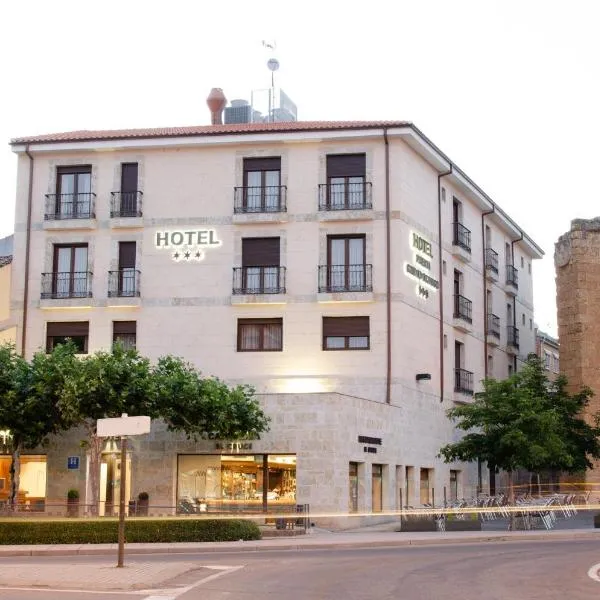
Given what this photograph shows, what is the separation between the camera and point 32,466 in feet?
131

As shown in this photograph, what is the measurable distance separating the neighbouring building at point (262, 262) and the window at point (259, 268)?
55 millimetres

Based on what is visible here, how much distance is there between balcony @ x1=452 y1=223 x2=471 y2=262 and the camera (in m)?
48.1

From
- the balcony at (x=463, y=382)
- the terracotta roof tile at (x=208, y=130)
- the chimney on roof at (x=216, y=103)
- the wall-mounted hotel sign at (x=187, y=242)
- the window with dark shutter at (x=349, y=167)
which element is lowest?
the balcony at (x=463, y=382)

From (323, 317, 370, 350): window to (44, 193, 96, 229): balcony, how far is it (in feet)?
33.6

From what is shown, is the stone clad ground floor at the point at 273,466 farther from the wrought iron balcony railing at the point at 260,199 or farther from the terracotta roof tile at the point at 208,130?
the terracotta roof tile at the point at 208,130

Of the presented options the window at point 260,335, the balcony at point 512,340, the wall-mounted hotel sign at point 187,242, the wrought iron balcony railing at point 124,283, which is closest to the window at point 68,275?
the wrought iron balcony railing at point 124,283

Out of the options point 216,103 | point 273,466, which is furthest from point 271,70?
point 273,466

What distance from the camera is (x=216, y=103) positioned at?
49750 millimetres

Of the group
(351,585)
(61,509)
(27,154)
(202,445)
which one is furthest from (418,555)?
(27,154)

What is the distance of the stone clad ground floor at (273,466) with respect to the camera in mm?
37188

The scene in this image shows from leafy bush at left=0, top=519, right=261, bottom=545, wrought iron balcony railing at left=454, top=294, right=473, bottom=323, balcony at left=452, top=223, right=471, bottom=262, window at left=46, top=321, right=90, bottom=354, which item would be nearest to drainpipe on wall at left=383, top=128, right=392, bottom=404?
balcony at left=452, top=223, right=471, bottom=262

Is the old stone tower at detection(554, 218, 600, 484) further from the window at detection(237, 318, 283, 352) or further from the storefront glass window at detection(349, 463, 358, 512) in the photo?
the storefront glass window at detection(349, 463, 358, 512)

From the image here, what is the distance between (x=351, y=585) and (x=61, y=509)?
16.2 metres

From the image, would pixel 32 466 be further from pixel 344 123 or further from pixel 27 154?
pixel 344 123
